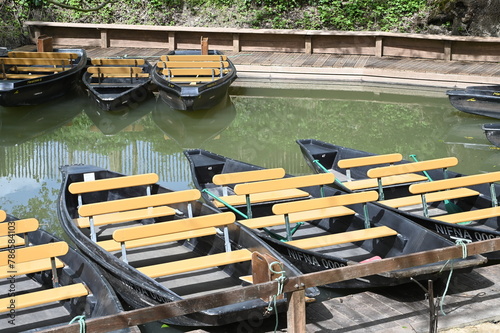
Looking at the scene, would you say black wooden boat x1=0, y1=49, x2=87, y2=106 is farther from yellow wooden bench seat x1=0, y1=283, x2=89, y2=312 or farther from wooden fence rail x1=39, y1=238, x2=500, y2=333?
wooden fence rail x1=39, y1=238, x2=500, y2=333

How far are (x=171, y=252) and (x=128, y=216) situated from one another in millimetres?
579

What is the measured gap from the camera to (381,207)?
7441 mm

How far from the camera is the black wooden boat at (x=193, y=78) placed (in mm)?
13773

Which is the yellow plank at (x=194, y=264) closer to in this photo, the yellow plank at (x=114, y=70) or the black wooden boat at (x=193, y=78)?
the black wooden boat at (x=193, y=78)

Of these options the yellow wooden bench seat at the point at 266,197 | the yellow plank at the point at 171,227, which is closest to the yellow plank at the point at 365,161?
the yellow wooden bench seat at the point at 266,197

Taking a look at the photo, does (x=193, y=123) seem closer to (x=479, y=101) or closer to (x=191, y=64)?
(x=191, y=64)

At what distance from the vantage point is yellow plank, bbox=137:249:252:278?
6148 mm

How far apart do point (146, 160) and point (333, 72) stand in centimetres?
635

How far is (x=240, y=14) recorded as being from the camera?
20.0 m

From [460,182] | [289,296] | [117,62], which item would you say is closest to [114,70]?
[117,62]

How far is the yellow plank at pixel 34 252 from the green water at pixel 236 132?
3.86m

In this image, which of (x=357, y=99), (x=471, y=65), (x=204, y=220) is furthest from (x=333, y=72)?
(x=204, y=220)

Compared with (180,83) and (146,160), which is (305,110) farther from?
(146,160)

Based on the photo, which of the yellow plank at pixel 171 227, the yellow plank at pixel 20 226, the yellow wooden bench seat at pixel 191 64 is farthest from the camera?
the yellow wooden bench seat at pixel 191 64
